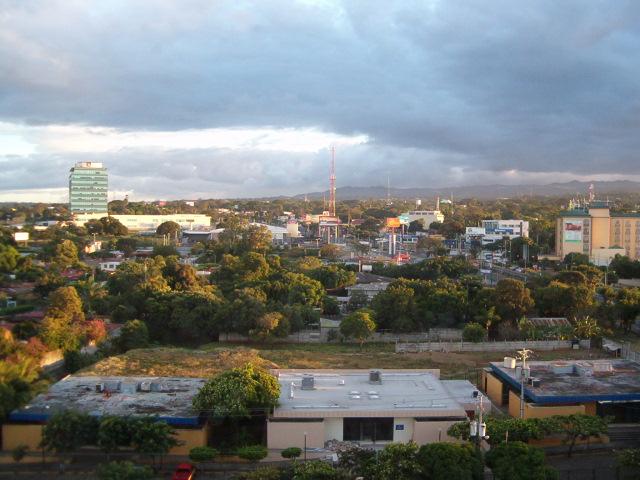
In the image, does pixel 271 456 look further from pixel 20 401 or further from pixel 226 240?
pixel 226 240

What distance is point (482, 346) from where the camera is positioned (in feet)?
85.3

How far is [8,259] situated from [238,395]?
34210mm

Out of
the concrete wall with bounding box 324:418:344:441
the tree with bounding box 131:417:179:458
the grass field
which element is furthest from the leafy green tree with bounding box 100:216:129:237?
the tree with bounding box 131:417:179:458

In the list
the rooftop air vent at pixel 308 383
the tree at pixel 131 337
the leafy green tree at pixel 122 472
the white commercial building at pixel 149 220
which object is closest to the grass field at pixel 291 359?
the tree at pixel 131 337

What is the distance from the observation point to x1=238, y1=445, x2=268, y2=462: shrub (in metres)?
13.4

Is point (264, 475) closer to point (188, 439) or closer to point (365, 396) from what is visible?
point (188, 439)

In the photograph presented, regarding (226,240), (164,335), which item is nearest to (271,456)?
(164,335)

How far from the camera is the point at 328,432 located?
14789 mm

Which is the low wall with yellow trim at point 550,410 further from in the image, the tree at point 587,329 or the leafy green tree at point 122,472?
the tree at point 587,329

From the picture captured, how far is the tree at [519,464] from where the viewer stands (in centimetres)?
1138

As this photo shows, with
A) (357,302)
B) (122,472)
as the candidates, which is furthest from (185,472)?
(357,302)

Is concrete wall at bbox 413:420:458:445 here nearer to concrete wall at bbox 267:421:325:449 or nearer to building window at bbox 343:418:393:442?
building window at bbox 343:418:393:442

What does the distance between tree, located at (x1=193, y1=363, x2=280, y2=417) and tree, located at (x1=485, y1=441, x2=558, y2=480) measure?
16.9 ft

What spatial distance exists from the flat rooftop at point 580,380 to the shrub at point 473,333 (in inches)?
263
